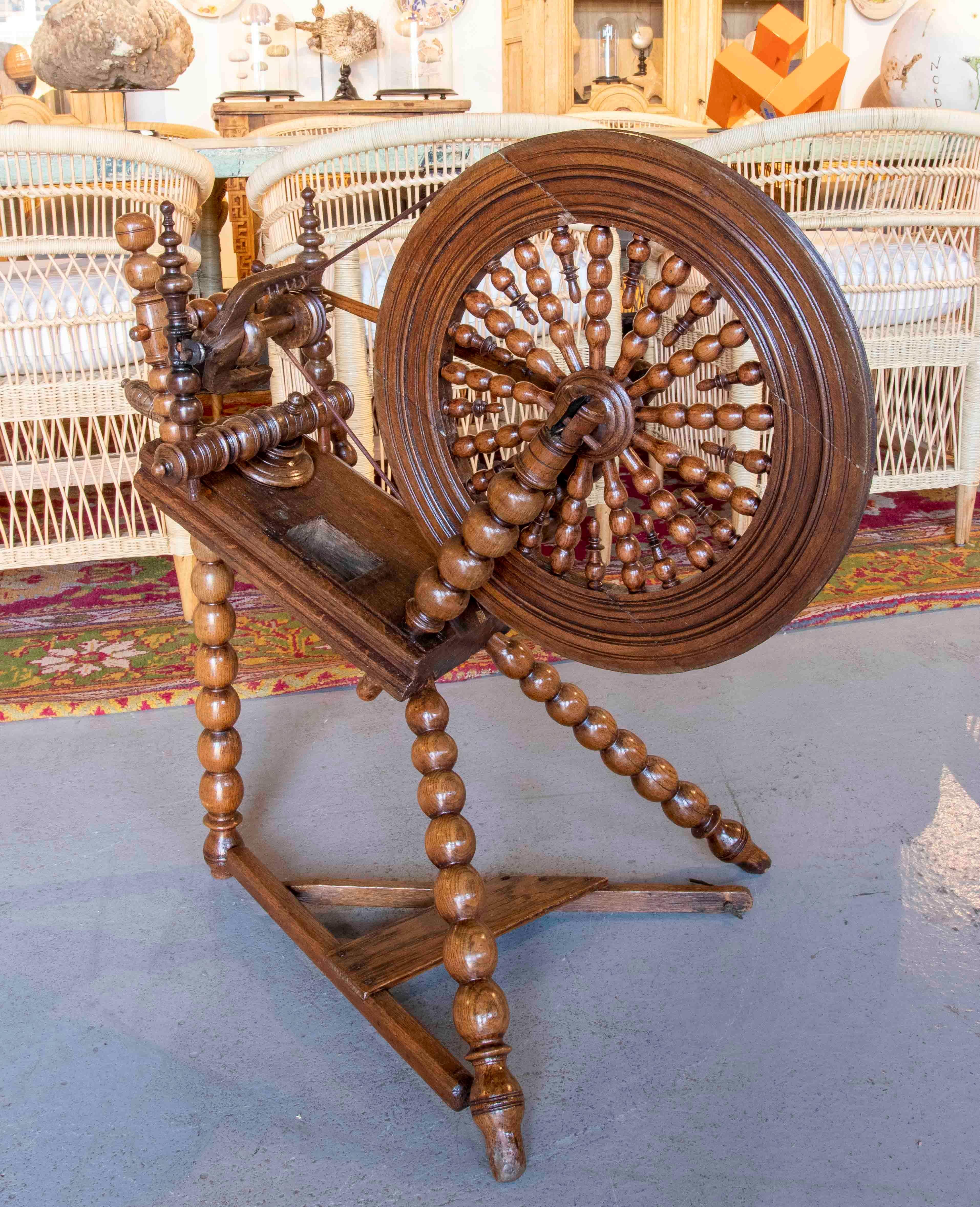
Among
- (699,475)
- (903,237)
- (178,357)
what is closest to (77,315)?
(178,357)

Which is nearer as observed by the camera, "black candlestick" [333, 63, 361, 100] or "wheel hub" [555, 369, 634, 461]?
"wheel hub" [555, 369, 634, 461]

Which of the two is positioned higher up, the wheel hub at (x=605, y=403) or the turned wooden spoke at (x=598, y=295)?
the turned wooden spoke at (x=598, y=295)

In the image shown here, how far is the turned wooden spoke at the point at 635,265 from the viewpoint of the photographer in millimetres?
865

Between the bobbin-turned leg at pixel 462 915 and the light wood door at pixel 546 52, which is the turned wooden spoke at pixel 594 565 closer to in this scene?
the bobbin-turned leg at pixel 462 915

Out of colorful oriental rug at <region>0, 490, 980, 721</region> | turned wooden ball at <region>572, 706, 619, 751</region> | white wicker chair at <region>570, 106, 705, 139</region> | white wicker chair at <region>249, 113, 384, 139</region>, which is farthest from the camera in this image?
white wicker chair at <region>249, 113, 384, 139</region>

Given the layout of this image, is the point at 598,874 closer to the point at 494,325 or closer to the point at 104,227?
the point at 494,325

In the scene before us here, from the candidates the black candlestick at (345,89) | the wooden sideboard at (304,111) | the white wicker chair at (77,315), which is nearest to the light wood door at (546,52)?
the black candlestick at (345,89)

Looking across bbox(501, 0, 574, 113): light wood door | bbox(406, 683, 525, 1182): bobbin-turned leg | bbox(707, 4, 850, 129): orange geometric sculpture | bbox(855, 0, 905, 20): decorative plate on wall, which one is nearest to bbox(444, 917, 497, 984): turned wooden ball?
bbox(406, 683, 525, 1182): bobbin-turned leg

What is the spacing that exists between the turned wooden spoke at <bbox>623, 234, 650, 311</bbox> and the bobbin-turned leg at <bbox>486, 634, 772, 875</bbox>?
0.37 meters

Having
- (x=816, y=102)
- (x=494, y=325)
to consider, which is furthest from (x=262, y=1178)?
(x=816, y=102)

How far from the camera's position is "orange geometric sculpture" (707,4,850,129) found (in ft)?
8.73

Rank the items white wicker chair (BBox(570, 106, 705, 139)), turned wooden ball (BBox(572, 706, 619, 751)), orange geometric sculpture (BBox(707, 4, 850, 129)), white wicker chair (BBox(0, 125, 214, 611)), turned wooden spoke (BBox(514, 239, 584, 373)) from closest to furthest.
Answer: turned wooden spoke (BBox(514, 239, 584, 373))
turned wooden ball (BBox(572, 706, 619, 751))
white wicker chair (BBox(0, 125, 214, 611))
orange geometric sculpture (BBox(707, 4, 850, 129))
white wicker chair (BBox(570, 106, 705, 139))

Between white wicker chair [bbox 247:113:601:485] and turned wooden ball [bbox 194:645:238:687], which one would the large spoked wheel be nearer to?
turned wooden ball [bbox 194:645:238:687]

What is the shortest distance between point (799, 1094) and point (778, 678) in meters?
0.91
